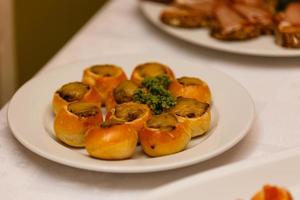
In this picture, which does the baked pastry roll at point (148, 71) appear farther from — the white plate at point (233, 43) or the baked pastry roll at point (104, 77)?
the white plate at point (233, 43)

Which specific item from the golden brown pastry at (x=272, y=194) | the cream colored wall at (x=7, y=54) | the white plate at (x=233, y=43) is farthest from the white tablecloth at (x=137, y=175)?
the cream colored wall at (x=7, y=54)

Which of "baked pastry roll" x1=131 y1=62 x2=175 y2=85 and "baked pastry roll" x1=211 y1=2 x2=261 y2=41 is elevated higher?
"baked pastry roll" x1=131 y1=62 x2=175 y2=85

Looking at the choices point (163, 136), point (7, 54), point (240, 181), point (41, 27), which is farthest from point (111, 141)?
point (41, 27)

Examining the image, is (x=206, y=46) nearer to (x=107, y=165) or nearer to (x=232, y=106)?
(x=232, y=106)

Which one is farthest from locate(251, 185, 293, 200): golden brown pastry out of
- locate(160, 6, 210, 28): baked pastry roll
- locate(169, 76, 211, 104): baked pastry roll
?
locate(160, 6, 210, 28): baked pastry roll

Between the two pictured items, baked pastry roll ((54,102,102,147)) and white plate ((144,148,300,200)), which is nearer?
white plate ((144,148,300,200))

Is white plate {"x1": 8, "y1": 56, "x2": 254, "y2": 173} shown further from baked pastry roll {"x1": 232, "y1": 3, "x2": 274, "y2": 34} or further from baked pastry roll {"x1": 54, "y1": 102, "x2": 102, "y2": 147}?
baked pastry roll {"x1": 232, "y1": 3, "x2": 274, "y2": 34}
